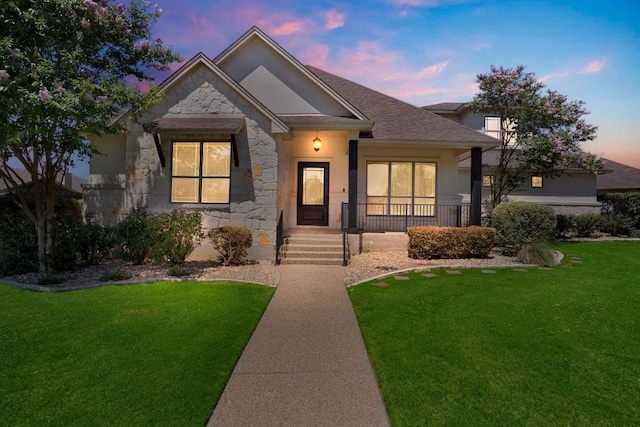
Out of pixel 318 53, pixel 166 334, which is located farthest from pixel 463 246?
pixel 318 53

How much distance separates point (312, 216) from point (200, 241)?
4759mm

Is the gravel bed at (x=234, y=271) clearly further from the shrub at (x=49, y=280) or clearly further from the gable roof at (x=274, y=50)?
the gable roof at (x=274, y=50)

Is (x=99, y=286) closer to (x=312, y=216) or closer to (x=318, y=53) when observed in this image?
(x=312, y=216)

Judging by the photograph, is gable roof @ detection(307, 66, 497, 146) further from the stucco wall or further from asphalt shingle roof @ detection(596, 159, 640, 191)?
asphalt shingle roof @ detection(596, 159, 640, 191)

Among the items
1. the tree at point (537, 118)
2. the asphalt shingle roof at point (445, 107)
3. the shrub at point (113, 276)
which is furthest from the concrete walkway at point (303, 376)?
the asphalt shingle roof at point (445, 107)

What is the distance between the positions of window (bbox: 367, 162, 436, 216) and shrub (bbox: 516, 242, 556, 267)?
4665 mm

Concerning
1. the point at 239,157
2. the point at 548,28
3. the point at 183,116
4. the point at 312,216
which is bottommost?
the point at 312,216

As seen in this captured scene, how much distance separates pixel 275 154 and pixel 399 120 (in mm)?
6652

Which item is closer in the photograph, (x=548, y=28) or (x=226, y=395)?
(x=226, y=395)

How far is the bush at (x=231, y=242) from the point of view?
870 centimetres

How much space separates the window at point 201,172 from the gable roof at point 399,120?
582 cm

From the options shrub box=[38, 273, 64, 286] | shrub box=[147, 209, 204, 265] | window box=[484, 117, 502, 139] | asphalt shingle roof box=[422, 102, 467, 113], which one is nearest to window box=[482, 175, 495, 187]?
window box=[484, 117, 502, 139]

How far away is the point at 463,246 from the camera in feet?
32.8

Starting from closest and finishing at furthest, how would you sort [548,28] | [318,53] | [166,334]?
[166,334] → [548,28] → [318,53]
